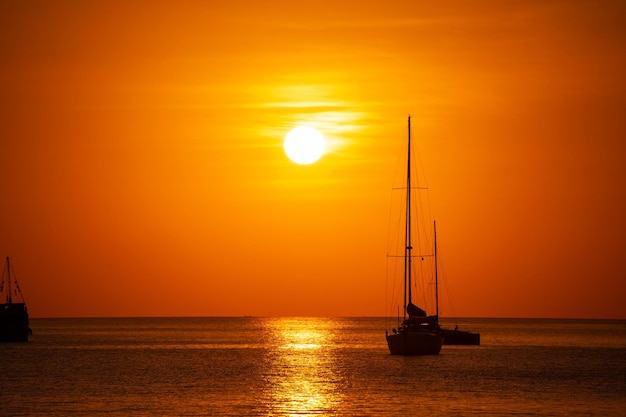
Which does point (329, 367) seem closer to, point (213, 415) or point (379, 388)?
point (379, 388)

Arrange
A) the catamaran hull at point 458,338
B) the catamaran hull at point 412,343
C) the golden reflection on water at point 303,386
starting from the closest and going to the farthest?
the golden reflection on water at point 303,386, the catamaran hull at point 412,343, the catamaran hull at point 458,338

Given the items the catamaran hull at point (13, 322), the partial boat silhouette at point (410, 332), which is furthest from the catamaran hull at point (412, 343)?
the catamaran hull at point (13, 322)

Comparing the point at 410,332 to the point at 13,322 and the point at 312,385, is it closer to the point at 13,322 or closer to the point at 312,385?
the point at 312,385

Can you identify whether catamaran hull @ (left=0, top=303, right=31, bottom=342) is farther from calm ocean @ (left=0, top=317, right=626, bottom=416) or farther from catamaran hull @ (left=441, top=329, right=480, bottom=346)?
catamaran hull @ (left=441, top=329, right=480, bottom=346)

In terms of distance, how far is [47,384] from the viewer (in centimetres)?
8481

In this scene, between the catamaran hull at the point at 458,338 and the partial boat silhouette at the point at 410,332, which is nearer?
the partial boat silhouette at the point at 410,332

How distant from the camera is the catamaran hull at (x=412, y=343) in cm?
10512

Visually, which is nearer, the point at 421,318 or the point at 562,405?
the point at 562,405

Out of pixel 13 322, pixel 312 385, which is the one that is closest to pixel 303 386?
pixel 312 385

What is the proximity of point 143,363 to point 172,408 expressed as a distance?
5419cm

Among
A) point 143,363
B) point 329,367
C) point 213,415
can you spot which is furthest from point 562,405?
point 143,363

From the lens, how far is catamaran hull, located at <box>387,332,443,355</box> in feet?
345

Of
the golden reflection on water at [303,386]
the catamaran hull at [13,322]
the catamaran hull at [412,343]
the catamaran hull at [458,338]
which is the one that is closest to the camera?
the golden reflection on water at [303,386]

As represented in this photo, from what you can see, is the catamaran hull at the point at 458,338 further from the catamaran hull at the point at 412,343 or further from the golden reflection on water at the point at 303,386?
the catamaran hull at the point at 412,343
